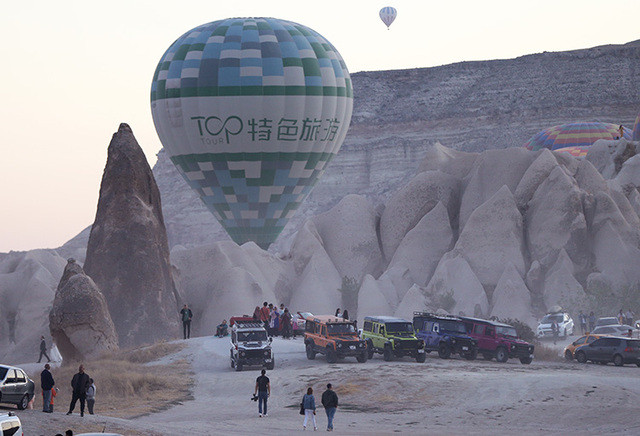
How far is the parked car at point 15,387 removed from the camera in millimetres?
32719

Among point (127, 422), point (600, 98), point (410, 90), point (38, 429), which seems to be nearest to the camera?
point (38, 429)

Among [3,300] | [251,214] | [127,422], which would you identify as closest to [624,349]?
[127,422]

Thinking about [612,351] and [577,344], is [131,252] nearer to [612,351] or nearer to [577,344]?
[577,344]

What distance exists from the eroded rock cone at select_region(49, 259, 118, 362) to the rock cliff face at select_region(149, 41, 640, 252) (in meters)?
100

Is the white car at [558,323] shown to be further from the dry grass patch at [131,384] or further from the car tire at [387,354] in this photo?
the dry grass patch at [131,384]

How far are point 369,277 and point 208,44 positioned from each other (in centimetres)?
1737

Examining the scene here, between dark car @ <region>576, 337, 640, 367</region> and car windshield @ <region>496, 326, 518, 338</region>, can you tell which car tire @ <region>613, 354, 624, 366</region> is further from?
car windshield @ <region>496, 326, 518, 338</region>

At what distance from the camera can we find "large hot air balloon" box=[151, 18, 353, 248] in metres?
73.5

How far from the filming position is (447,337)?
50969mm

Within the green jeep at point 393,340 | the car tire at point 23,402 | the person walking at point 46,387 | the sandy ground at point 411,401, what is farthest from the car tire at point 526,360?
the car tire at point 23,402

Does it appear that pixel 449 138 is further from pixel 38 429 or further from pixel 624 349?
pixel 38 429

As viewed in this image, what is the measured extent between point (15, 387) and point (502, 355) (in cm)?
2340

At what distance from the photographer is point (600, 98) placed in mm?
172000

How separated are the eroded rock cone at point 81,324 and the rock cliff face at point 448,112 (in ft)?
329
